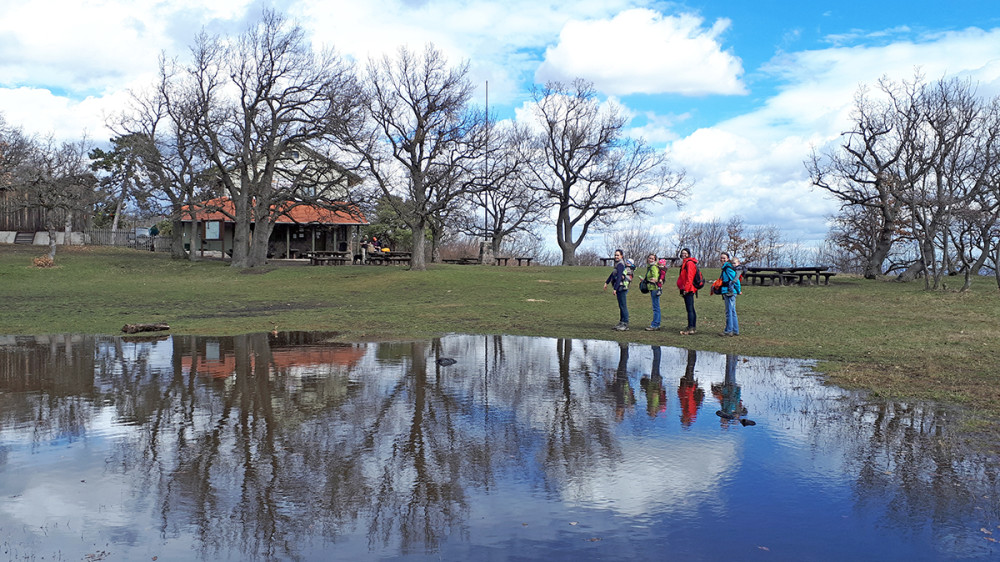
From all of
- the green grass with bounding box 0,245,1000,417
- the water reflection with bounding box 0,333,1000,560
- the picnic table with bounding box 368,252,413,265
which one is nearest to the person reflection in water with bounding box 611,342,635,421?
the water reflection with bounding box 0,333,1000,560

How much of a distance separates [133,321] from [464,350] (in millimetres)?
9237

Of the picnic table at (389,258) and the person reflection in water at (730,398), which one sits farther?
the picnic table at (389,258)

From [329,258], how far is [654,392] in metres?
35.1

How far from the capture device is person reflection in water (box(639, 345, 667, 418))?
816 centimetres

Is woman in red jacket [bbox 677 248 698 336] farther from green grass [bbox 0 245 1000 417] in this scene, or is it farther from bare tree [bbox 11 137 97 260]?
bare tree [bbox 11 137 97 260]

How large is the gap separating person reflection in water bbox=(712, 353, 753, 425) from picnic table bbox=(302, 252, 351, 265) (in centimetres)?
3387

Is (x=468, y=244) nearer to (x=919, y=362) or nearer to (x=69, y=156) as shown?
(x=69, y=156)

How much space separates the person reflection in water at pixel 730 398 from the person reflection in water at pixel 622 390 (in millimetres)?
1021

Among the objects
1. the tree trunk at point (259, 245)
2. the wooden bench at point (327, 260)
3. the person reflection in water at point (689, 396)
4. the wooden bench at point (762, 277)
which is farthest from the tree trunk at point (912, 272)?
the tree trunk at point (259, 245)

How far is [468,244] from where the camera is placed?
229 feet

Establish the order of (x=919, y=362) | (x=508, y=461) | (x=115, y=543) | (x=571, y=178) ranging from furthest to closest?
(x=571, y=178) → (x=919, y=362) → (x=508, y=461) → (x=115, y=543)

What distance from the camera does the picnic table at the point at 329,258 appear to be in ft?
138

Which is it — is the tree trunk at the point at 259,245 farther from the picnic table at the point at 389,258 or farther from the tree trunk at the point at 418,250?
the tree trunk at the point at 418,250

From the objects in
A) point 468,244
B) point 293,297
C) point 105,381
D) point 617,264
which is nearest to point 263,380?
point 105,381
